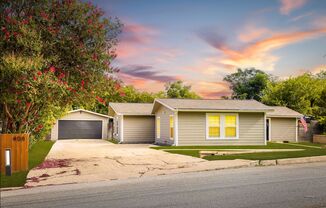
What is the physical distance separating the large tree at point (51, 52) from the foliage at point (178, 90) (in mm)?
58216

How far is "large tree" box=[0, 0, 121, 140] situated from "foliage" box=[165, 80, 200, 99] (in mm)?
58216

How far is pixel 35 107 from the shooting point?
54.5ft

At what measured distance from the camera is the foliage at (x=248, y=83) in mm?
69375

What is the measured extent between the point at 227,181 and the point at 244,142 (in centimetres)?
1758

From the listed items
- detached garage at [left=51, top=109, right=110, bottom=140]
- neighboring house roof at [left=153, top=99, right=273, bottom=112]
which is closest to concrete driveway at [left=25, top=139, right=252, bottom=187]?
neighboring house roof at [left=153, top=99, right=273, bottom=112]

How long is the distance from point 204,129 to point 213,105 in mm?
2012

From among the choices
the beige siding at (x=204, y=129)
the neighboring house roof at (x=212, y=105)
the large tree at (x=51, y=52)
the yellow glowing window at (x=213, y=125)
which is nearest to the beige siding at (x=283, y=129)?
the neighboring house roof at (x=212, y=105)

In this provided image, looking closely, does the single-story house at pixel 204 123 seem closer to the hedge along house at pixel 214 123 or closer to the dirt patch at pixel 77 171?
the hedge along house at pixel 214 123

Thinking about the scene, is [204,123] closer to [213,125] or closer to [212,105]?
[213,125]

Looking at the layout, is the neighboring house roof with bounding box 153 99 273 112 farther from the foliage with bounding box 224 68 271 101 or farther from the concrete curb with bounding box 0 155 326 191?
the foliage with bounding box 224 68 271 101

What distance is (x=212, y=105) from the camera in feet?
91.9

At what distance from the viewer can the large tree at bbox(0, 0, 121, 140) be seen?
1320cm

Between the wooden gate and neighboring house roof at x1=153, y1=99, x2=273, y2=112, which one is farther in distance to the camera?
neighboring house roof at x1=153, y1=99, x2=273, y2=112

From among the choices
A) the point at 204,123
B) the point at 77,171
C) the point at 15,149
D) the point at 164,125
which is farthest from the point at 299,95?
the point at 15,149
